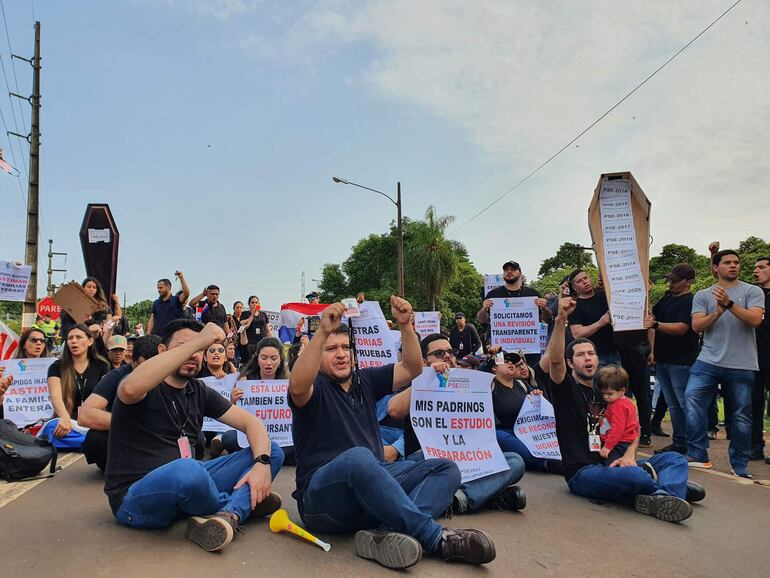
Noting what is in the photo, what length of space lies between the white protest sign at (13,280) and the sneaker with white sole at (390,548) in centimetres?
815

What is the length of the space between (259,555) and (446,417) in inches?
59.6

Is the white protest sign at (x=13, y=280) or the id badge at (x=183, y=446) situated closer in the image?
the id badge at (x=183, y=446)

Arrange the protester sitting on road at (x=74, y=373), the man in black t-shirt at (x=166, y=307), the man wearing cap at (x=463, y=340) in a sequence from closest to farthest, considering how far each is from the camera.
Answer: the protester sitting on road at (x=74, y=373)
the man in black t-shirt at (x=166, y=307)
the man wearing cap at (x=463, y=340)

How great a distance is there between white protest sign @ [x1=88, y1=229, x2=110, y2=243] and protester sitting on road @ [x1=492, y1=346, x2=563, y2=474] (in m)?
8.85

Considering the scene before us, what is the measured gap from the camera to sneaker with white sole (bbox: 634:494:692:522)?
387cm

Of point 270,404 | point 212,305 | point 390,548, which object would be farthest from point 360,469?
point 212,305

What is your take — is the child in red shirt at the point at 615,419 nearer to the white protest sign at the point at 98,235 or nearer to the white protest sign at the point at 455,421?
the white protest sign at the point at 455,421

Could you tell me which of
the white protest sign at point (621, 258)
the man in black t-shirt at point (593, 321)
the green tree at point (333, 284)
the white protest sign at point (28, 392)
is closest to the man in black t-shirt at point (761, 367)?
the white protest sign at point (621, 258)

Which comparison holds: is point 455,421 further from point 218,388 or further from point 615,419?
point 218,388

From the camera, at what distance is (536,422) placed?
5.23m

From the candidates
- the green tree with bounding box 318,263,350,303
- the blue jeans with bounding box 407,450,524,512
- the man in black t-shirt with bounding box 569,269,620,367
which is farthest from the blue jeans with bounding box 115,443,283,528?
the green tree with bounding box 318,263,350,303

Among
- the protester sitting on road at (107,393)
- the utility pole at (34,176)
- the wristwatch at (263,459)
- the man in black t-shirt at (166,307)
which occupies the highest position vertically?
the utility pole at (34,176)

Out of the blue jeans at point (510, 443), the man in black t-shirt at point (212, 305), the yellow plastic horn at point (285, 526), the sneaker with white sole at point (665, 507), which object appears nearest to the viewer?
the yellow plastic horn at point (285, 526)

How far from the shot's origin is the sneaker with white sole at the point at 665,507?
3871 millimetres
